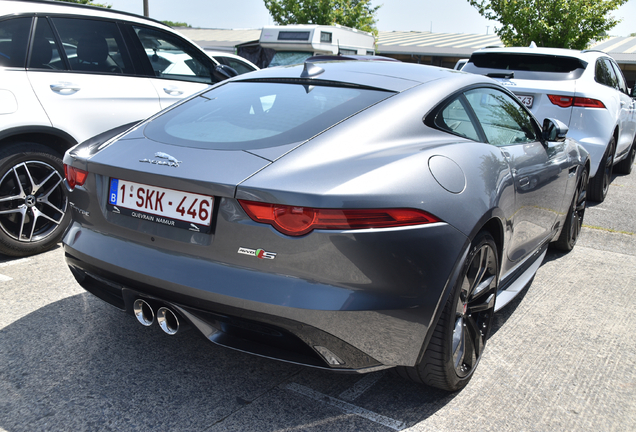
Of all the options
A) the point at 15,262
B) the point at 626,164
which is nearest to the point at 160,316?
the point at 15,262

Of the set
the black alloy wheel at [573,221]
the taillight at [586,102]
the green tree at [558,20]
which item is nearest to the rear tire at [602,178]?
the taillight at [586,102]

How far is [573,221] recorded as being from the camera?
16.2 ft

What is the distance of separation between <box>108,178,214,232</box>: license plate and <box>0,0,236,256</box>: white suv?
76.4 inches

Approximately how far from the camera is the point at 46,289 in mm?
3633

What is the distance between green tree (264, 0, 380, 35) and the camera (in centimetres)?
3759

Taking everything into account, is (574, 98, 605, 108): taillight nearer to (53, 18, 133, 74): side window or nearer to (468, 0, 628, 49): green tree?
(53, 18, 133, 74): side window

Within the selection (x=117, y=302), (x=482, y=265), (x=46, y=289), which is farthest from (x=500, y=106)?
(x=46, y=289)

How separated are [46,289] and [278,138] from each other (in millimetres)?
2164

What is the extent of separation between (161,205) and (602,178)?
630cm

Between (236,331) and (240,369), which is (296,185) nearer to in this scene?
(236,331)

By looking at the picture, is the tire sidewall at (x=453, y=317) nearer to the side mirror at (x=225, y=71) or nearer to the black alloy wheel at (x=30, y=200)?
the black alloy wheel at (x=30, y=200)

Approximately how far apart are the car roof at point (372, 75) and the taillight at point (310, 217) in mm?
909

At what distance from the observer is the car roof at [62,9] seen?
4.20 metres

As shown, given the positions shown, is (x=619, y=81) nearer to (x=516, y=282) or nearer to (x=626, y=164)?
(x=626, y=164)
